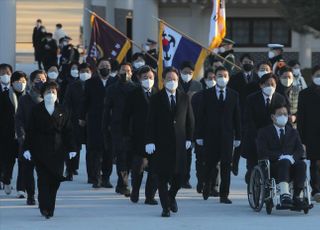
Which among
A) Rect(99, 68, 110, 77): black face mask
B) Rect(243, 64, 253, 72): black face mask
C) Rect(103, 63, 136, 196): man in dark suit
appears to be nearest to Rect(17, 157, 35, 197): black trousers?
Rect(103, 63, 136, 196): man in dark suit

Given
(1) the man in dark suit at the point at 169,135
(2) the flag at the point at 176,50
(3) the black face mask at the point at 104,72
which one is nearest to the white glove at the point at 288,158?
(1) the man in dark suit at the point at 169,135

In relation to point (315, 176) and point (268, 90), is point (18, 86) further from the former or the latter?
point (315, 176)

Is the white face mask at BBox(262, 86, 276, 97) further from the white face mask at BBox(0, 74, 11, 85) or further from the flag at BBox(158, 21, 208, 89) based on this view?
the white face mask at BBox(0, 74, 11, 85)

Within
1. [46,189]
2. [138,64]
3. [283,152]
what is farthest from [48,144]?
[138,64]

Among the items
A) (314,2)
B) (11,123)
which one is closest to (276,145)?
(11,123)

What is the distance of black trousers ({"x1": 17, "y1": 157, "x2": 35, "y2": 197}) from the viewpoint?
623 inches

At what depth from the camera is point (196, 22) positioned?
127 ft

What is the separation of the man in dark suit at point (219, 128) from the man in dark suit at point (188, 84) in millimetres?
1012

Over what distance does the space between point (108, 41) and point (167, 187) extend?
791cm

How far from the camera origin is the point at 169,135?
14.8 meters

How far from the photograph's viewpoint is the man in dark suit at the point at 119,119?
16.8 metres

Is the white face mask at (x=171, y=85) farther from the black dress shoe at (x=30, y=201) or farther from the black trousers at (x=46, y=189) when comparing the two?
the black dress shoe at (x=30, y=201)

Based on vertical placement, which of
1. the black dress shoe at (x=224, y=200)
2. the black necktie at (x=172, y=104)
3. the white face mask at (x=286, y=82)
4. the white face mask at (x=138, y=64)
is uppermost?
the white face mask at (x=138, y=64)

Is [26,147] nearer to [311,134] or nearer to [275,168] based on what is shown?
[275,168]
